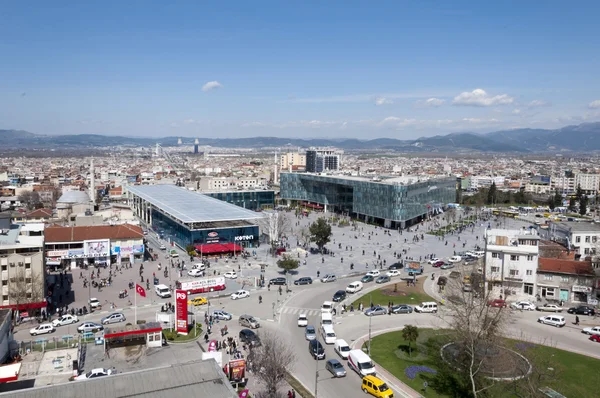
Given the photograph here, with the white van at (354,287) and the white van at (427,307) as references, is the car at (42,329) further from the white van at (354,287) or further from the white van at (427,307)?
the white van at (427,307)

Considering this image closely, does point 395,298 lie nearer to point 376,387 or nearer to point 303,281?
point 303,281

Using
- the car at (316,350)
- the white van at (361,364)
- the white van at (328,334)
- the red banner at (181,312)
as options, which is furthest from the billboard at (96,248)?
the white van at (361,364)

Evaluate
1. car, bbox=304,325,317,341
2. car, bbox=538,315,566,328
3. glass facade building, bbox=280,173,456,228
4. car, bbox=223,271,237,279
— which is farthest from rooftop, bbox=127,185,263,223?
car, bbox=538,315,566,328

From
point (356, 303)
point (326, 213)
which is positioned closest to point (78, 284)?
point (356, 303)

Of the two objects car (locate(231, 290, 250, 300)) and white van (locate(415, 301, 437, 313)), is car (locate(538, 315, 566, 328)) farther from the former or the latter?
car (locate(231, 290, 250, 300))

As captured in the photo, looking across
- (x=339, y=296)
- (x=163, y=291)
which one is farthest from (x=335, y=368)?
(x=163, y=291)

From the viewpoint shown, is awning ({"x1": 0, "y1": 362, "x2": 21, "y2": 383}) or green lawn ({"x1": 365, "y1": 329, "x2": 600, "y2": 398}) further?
green lawn ({"x1": 365, "y1": 329, "x2": 600, "y2": 398})
